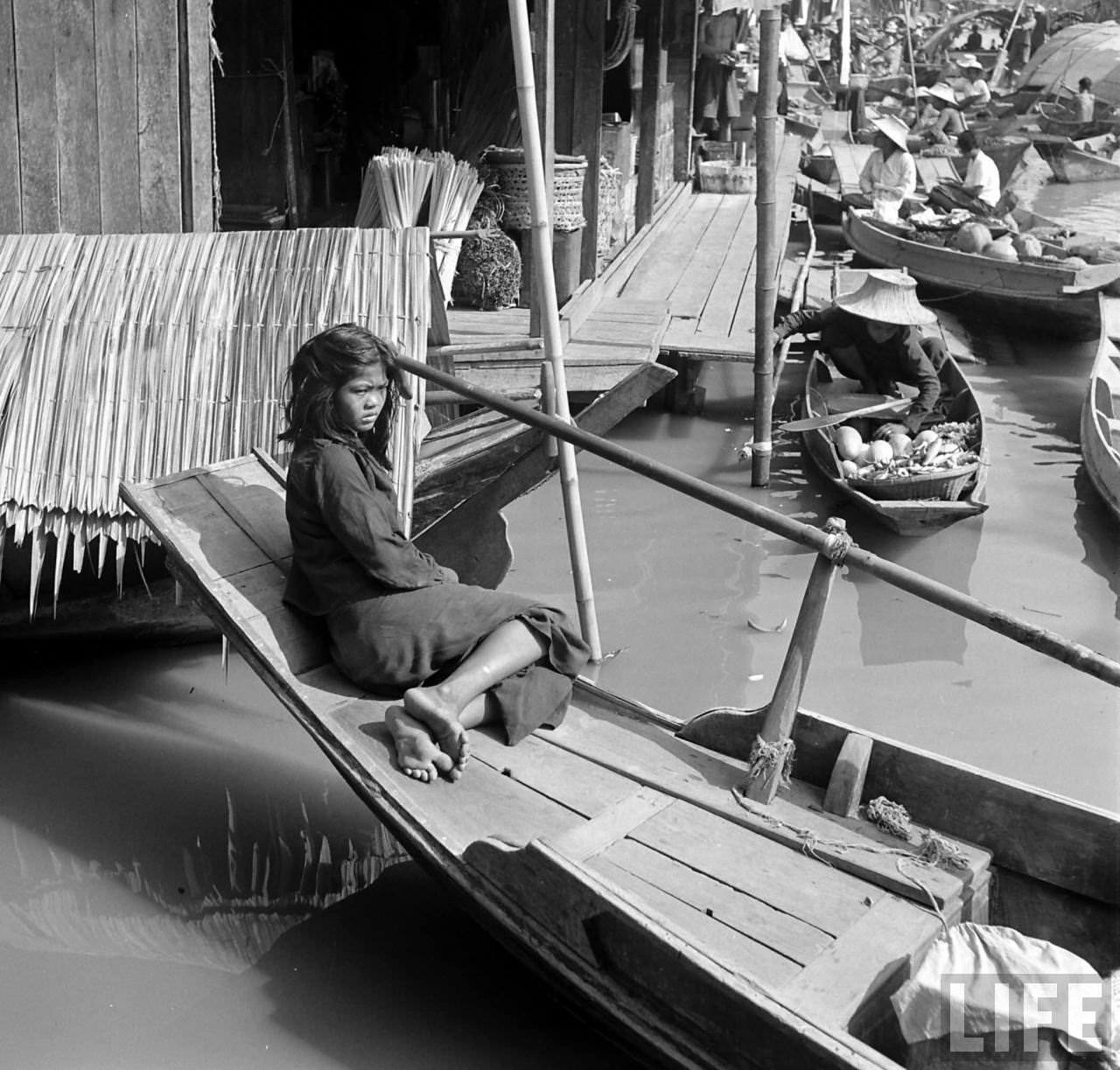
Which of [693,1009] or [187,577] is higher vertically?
[187,577]

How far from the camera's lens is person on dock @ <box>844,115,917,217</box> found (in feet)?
49.8

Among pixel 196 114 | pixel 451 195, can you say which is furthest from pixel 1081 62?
pixel 196 114

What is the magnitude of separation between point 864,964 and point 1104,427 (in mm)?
5639

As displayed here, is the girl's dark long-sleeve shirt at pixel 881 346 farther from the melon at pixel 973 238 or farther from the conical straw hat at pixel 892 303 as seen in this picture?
the melon at pixel 973 238

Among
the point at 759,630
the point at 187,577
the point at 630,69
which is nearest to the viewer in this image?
the point at 187,577

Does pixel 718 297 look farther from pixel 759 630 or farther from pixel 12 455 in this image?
pixel 12 455

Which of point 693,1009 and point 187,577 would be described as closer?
point 693,1009

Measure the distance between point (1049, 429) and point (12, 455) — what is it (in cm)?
752

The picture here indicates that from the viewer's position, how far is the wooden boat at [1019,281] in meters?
10.8

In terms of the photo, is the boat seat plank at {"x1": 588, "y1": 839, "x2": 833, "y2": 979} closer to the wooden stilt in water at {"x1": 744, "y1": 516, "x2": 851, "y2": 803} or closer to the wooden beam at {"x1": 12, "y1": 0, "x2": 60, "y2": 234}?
the wooden stilt in water at {"x1": 744, "y1": 516, "x2": 851, "y2": 803}

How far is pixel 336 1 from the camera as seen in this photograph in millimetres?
9453

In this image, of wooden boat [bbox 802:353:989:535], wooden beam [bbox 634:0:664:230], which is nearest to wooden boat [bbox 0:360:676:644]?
wooden boat [bbox 802:353:989:535]

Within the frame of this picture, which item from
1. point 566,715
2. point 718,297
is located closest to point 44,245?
point 566,715

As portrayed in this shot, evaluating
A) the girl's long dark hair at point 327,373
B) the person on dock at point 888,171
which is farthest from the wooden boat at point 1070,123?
the girl's long dark hair at point 327,373
